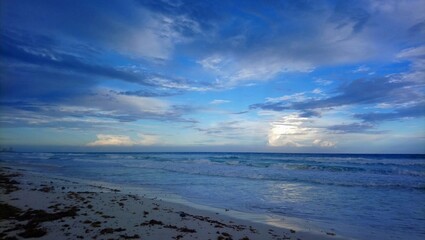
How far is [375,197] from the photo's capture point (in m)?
16.1

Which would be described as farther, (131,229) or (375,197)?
(375,197)

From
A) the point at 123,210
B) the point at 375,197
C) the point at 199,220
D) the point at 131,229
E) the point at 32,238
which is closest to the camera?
the point at 32,238

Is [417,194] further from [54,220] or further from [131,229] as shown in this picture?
[54,220]

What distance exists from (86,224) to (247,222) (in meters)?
5.43

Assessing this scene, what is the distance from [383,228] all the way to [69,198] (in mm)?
12693

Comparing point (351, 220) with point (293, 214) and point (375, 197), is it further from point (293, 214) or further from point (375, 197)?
point (375, 197)

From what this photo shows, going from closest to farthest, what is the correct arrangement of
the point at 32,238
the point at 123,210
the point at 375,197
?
1. the point at 32,238
2. the point at 123,210
3. the point at 375,197

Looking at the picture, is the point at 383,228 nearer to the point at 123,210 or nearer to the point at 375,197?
the point at 375,197

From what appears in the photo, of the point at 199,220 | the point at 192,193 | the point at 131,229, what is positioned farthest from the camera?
the point at 192,193

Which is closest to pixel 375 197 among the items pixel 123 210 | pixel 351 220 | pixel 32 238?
pixel 351 220

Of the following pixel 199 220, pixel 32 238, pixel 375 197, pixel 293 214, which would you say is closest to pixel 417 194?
pixel 375 197

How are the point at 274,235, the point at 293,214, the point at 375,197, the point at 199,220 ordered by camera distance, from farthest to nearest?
the point at 375,197, the point at 293,214, the point at 199,220, the point at 274,235

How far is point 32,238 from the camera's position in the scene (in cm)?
692

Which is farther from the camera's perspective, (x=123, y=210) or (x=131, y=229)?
(x=123, y=210)
